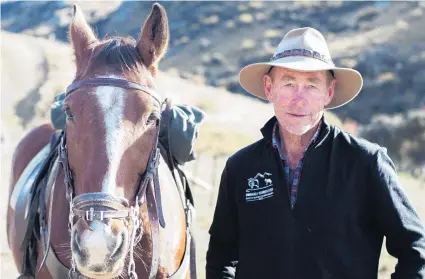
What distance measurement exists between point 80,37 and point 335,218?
5.64ft

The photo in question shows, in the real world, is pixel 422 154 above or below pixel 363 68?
below

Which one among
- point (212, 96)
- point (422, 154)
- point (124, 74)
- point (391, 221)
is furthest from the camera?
point (212, 96)

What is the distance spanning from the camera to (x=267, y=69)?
305cm

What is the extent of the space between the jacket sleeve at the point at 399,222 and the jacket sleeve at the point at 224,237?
2.54 feet

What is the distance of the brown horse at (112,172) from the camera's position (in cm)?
252

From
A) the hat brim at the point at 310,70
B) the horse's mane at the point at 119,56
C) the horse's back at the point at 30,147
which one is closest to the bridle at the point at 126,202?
the horse's mane at the point at 119,56

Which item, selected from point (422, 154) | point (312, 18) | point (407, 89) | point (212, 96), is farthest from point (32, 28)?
point (422, 154)

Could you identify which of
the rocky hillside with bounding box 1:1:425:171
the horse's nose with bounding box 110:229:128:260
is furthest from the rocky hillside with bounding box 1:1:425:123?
the horse's nose with bounding box 110:229:128:260

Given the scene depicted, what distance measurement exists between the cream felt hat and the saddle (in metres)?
1.19

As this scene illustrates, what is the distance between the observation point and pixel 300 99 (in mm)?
2689

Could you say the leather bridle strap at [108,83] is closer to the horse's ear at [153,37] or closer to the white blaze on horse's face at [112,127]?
the white blaze on horse's face at [112,127]

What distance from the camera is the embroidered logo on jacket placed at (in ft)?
8.93

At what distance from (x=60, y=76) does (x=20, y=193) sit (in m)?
37.3

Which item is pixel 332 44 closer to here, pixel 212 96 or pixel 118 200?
pixel 212 96
